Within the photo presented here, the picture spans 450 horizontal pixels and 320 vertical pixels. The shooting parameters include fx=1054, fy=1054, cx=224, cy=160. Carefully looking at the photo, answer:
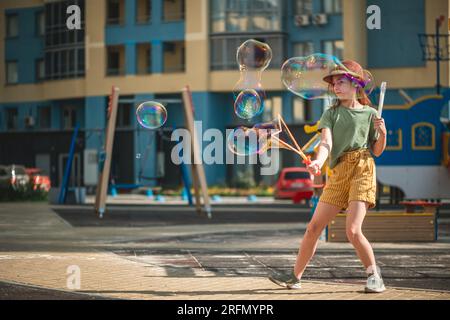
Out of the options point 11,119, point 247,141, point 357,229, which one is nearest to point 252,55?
point 247,141

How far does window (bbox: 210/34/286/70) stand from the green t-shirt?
44.8m

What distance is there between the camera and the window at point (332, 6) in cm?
5369

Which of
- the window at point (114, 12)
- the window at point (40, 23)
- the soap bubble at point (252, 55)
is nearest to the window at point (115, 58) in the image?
the window at point (114, 12)

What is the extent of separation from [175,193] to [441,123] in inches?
931

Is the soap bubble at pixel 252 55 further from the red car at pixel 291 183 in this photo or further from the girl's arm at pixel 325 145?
the red car at pixel 291 183

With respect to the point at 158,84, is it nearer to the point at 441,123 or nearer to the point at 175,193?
the point at 175,193

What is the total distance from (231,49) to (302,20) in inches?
154

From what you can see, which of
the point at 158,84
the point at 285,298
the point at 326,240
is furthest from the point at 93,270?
the point at 158,84

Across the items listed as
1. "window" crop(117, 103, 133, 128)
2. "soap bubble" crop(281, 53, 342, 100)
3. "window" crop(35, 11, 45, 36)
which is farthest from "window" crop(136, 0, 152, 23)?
"soap bubble" crop(281, 53, 342, 100)

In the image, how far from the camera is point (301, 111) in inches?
2149

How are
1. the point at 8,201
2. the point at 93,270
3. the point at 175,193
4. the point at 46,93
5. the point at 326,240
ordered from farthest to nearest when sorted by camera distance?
1. the point at 46,93
2. the point at 175,193
3. the point at 8,201
4. the point at 326,240
5. the point at 93,270

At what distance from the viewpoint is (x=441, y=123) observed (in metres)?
24.4

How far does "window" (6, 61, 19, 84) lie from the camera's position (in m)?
60.2

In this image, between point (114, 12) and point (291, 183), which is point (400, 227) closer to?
point (291, 183)
